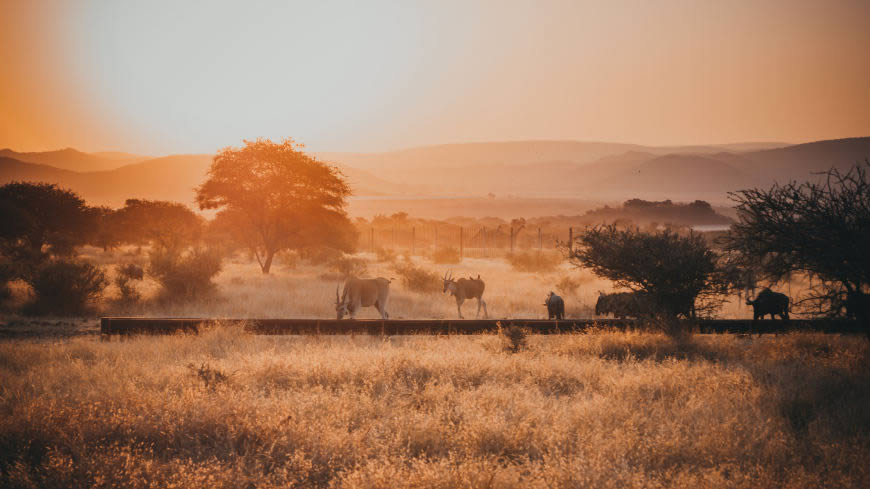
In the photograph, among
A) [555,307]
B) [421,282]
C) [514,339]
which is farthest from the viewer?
[421,282]

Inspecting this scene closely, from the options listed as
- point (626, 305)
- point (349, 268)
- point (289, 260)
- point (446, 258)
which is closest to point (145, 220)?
point (289, 260)

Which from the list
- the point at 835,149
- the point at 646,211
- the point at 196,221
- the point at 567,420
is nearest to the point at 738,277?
the point at 567,420

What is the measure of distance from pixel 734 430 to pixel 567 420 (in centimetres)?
182

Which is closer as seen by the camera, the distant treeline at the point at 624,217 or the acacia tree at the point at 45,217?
the acacia tree at the point at 45,217

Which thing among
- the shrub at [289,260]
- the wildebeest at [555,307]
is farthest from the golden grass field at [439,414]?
the shrub at [289,260]

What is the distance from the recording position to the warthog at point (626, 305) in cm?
1066

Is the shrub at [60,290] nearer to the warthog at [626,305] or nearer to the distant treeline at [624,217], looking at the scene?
the warthog at [626,305]

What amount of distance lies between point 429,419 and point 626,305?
30.0 feet

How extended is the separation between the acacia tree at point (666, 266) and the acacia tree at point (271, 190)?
2171 cm

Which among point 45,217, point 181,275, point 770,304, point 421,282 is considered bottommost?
point 770,304

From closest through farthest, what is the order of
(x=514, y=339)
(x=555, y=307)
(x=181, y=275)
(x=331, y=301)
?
(x=514, y=339) < (x=555, y=307) < (x=181, y=275) < (x=331, y=301)

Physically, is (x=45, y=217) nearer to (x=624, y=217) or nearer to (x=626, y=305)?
(x=626, y=305)

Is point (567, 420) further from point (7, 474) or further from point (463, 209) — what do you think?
point (463, 209)

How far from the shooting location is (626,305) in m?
12.8
